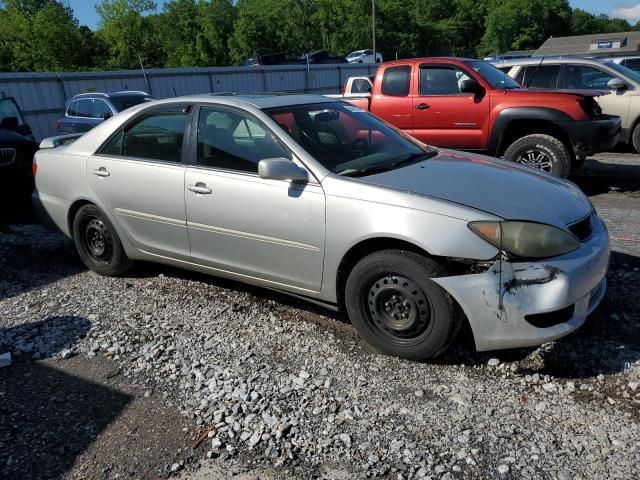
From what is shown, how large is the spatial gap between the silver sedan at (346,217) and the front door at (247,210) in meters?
0.01

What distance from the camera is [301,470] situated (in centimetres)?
254

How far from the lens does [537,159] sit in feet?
24.6

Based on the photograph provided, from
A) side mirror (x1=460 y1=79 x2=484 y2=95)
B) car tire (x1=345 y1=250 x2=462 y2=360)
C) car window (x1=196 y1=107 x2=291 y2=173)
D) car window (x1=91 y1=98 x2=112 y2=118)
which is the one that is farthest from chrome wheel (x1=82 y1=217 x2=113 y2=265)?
car window (x1=91 y1=98 x2=112 y2=118)

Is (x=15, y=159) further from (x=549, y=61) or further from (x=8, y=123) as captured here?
(x=549, y=61)

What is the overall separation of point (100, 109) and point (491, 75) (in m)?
7.92

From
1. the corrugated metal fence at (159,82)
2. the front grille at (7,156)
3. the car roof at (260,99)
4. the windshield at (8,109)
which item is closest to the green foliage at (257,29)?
the corrugated metal fence at (159,82)

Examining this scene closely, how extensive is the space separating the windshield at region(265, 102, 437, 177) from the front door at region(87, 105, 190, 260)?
0.92 meters

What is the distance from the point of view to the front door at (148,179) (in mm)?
4266

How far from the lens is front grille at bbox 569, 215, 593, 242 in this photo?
327cm

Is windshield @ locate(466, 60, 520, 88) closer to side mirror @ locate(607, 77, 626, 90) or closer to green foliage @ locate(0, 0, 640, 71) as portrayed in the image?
side mirror @ locate(607, 77, 626, 90)

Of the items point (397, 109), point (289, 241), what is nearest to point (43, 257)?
point (289, 241)

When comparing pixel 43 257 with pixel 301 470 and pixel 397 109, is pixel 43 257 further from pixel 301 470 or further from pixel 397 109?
pixel 397 109

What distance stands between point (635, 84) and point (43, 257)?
368 inches

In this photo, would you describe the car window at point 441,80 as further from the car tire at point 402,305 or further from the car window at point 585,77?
the car tire at point 402,305
